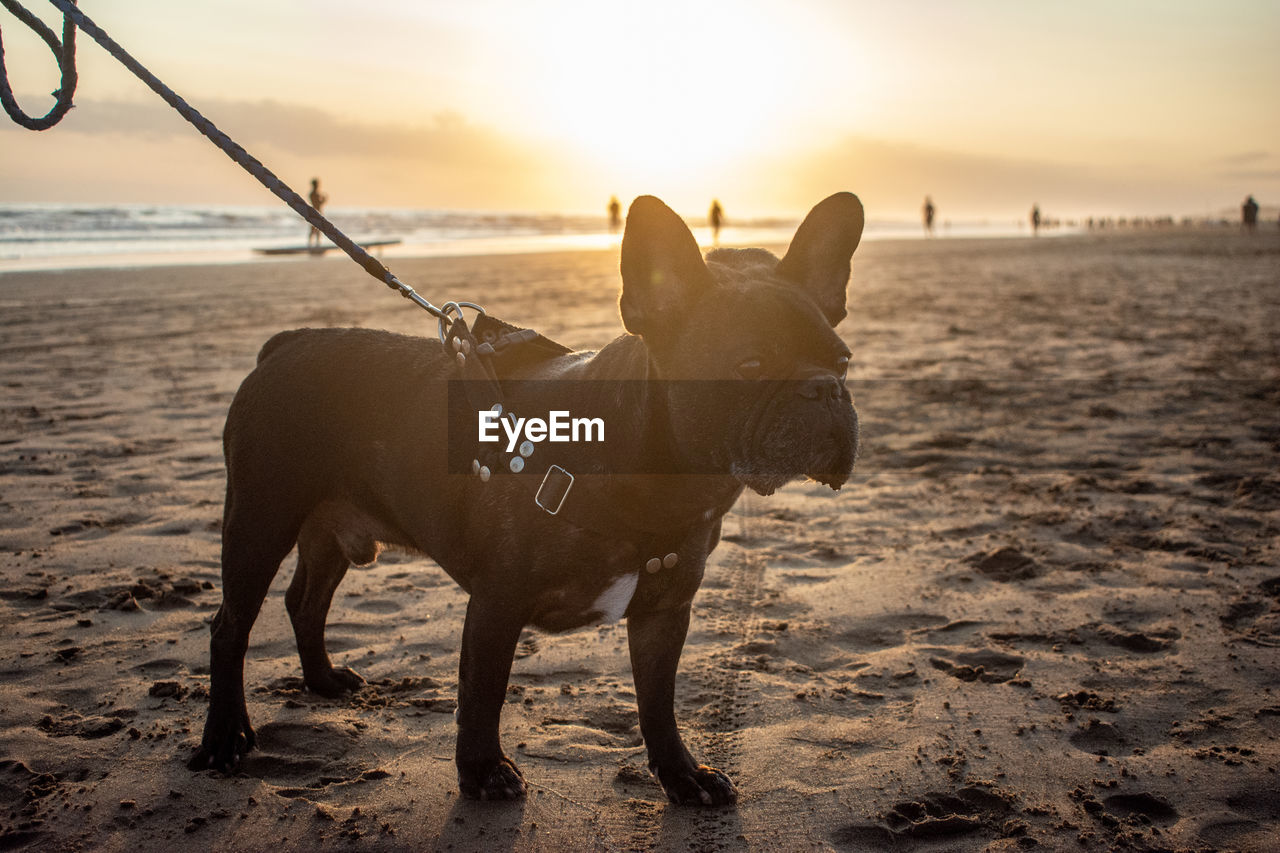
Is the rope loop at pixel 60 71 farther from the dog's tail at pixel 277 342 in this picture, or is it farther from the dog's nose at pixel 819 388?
the dog's nose at pixel 819 388

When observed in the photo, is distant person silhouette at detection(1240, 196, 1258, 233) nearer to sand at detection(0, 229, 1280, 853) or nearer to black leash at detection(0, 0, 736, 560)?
sand at detection(0, 229, 1280, 853)

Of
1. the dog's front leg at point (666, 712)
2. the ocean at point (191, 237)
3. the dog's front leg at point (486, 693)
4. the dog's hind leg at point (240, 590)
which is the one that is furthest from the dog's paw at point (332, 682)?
the ocean at point (191, 237)

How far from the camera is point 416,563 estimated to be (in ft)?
17.1

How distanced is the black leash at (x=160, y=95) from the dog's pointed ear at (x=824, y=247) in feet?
4.05

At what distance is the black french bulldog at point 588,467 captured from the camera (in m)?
2.50

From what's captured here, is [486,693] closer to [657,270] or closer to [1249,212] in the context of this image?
[657,270]

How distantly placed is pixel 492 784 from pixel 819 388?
174 centimetres

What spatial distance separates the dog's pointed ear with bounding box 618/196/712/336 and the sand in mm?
1683

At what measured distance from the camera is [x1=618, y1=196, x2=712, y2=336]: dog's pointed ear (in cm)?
249

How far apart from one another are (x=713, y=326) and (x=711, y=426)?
29 centimetres

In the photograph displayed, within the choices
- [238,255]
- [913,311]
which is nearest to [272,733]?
[913,311]

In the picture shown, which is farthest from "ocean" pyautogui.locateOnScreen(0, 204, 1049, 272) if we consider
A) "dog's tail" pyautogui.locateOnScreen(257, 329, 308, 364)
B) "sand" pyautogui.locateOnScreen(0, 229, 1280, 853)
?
"dog's tail" pyautogui.locateOnScreen(257, 329, 308, 364)

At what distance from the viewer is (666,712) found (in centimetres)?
318

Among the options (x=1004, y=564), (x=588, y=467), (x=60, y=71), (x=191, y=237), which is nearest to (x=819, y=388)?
(x=588, y=467)
